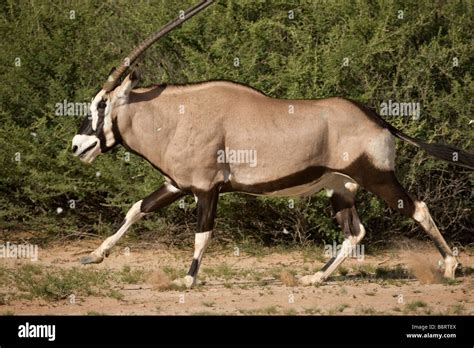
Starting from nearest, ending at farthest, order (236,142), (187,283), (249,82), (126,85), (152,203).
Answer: (187,283) → (236,142) → (126,85) → (152,203) → (249,82)

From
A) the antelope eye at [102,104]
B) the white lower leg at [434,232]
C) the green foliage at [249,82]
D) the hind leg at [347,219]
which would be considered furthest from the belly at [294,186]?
the green foliage at [249,82]

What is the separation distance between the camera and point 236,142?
9.91 m

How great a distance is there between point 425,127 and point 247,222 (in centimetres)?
248

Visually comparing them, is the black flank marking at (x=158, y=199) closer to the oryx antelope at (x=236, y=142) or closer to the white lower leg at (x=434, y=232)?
the oryx antelope at (x=236, y=142)

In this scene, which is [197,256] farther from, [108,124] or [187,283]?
[108,124]

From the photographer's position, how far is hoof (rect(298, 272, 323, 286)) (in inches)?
403

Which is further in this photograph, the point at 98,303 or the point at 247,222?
the point at 247,222

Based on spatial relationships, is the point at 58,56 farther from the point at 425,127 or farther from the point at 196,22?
the point at 425,127

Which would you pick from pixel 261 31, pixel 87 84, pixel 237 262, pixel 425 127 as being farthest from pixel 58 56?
pixel 425 127

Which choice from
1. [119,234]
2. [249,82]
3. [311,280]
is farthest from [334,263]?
[249,82]

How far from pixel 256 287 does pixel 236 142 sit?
57.4 inches

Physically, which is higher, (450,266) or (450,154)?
(450,154)

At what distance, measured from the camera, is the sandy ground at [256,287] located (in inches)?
348

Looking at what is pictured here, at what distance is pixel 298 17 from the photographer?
1276cm
